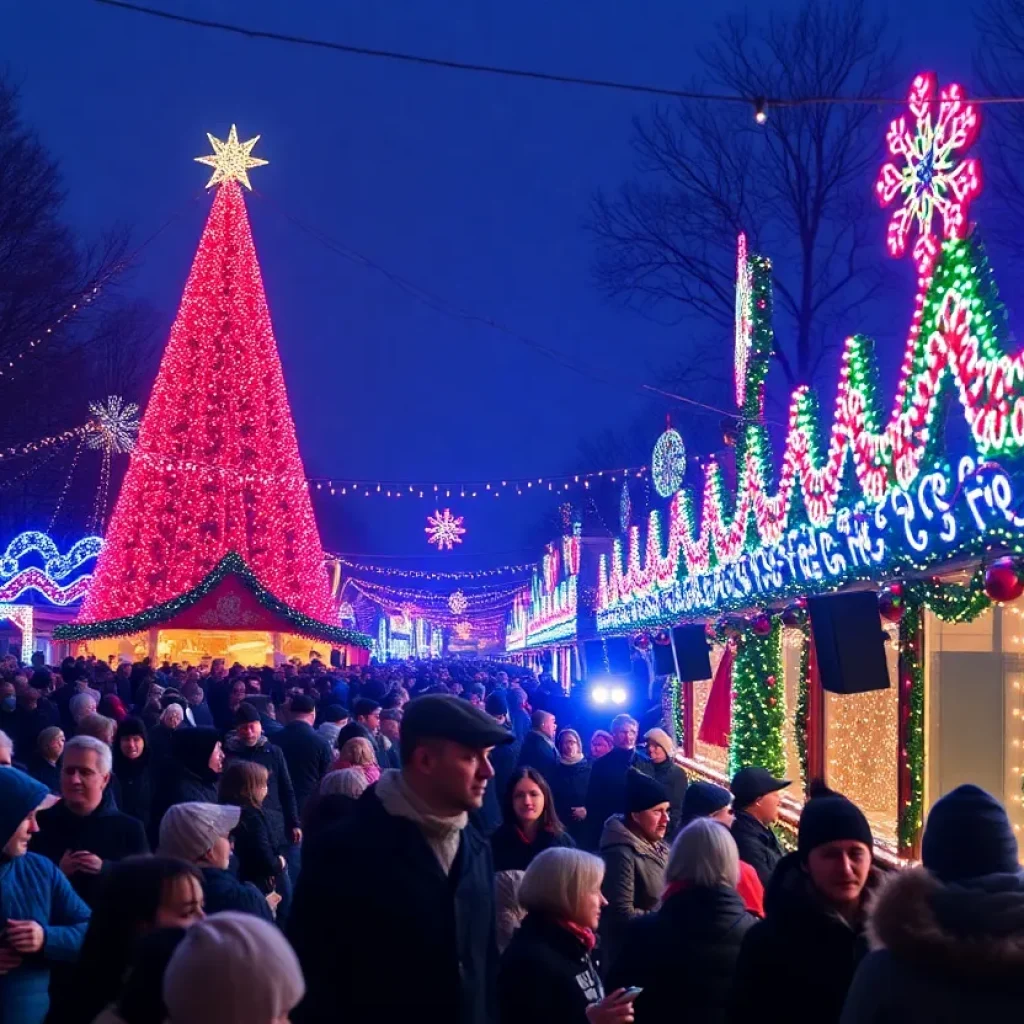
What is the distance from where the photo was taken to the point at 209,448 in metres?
38.0

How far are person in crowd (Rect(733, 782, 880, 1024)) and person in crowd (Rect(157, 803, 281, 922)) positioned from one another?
6.34 ft

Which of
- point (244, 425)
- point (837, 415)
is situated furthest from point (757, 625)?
point (244, 425)

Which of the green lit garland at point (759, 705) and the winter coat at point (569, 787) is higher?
the green lit garland at point (759, 705)

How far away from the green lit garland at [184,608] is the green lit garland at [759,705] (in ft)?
70.8

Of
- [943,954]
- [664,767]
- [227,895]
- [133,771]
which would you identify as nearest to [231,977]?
[943,954]

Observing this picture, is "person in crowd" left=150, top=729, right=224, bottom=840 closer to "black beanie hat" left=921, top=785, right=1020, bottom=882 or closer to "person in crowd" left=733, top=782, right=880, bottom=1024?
"person in crowd" left=733, top=782, right=880, bottom=1024

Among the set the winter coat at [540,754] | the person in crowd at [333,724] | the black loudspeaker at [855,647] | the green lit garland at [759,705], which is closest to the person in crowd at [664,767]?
the winter coat at [540,754]

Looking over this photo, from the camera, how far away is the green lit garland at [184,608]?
35906mm

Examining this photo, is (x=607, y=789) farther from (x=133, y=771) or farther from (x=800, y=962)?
(x=800, y=962)

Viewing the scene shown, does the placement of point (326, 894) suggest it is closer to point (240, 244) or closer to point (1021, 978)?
point (1021, 978)

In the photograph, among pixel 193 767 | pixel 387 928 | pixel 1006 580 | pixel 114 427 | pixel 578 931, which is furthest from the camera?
pixel 114 427

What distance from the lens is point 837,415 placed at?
12.7m

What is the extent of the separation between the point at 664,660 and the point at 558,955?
1784cm

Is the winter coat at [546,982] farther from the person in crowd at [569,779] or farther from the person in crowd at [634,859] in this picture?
the person in crowd at [569,779]
